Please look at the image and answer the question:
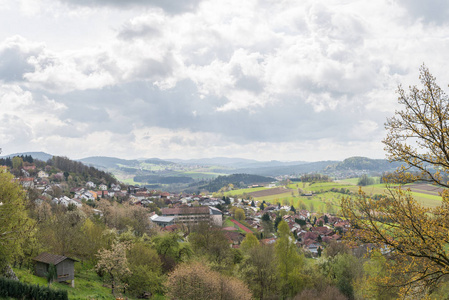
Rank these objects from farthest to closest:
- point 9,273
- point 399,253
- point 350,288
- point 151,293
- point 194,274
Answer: point 350,288
point 151,293
point 194,274
point 9,273
point 399,253

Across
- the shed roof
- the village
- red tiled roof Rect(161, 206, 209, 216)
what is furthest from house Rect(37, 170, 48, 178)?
the shed roof

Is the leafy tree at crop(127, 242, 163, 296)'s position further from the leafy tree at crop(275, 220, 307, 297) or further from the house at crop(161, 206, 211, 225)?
the house at crop(161, 206, 211, 225)

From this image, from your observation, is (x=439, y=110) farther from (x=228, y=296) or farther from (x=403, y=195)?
(x=228, y=296)

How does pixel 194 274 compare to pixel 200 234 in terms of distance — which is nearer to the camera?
pixel 194 274

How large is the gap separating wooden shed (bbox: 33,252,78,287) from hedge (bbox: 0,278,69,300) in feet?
24.8

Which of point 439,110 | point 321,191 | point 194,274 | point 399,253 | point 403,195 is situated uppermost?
point 439,110

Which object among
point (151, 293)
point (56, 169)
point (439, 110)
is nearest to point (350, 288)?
point (151, 293)

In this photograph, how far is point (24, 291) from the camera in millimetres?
17750

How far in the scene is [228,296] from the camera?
21.9 metres

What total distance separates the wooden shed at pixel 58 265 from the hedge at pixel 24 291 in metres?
7.55

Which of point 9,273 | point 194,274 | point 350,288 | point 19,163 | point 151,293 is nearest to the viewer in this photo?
point 9,273

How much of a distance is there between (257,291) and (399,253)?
26592 mm

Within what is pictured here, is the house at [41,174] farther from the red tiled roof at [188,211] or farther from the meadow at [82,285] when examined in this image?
the meadow at [82,285]

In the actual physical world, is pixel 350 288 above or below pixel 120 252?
below
